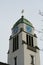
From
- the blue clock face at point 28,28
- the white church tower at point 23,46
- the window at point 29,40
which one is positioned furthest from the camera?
the blue clock face at point 28,28

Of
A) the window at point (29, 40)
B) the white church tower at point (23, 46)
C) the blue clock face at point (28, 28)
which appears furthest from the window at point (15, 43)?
the blue clock face at point (28, 28)

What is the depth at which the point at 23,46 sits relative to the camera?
43.1 metres

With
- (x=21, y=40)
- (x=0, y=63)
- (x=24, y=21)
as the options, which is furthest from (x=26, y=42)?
(x=0, y=63)

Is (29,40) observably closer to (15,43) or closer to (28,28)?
(28,28)

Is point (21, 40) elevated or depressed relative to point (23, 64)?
elevated

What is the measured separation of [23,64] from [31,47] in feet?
12.9

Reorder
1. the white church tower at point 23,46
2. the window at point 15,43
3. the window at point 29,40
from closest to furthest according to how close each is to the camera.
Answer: the white church tower at point 23,46 < the window at point 29,40 < the window at point 15,43

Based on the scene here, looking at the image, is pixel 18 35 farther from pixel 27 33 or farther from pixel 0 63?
pixel 0 63

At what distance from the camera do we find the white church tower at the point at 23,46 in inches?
1676

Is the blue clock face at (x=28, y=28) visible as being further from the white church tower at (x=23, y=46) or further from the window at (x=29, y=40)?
the window at (x=29, y=40)

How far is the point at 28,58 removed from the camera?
4238cm

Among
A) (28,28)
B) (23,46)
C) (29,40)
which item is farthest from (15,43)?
(28,28)

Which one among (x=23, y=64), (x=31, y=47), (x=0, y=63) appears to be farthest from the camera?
(x=31, y=47)

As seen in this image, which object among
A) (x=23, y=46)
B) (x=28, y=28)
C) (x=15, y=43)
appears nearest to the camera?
(x=23, y=46)
